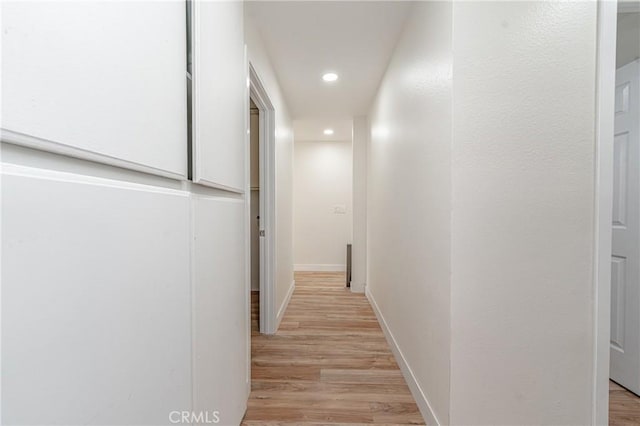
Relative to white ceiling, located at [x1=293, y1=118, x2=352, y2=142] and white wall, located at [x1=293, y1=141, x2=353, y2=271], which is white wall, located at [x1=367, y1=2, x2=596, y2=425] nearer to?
white ceiling, located at [x1=293, y1=118, x2=352, y2=142]

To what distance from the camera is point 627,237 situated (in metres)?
1.80

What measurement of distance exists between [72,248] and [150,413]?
479mm

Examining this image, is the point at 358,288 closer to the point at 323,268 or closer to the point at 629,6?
the point at 323,268

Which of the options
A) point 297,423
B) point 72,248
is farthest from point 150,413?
point 297,423

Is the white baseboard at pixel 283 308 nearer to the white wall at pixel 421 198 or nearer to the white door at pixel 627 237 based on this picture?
the white wall at pixel 421 198

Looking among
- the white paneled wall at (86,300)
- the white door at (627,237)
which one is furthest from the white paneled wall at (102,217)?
the white door at (627,237)

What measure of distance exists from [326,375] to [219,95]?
1.84 meters

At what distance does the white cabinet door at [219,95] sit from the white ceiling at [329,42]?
590 millimetres

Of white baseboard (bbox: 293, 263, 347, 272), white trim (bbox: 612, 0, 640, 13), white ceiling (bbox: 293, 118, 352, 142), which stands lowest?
white baseboard (bbox: 293, 263, 347, 272)

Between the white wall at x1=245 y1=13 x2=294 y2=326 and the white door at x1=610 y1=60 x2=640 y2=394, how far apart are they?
96.0 inches

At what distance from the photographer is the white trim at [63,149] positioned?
395 mm

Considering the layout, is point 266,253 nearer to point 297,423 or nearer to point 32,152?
point 297,423

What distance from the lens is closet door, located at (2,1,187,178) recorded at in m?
0.40

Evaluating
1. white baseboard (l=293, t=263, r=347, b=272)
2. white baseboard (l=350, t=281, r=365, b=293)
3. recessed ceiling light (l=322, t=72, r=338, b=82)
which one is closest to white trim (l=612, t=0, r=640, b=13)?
recessed ceiling light (l=322, t=72, r=338, b=82)
